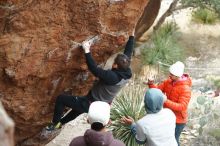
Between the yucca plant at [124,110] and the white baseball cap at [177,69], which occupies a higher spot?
the white baseball cap at [177,69]

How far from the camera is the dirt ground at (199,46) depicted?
14.6 meters

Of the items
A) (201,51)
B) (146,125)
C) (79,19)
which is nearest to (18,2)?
(79,19)

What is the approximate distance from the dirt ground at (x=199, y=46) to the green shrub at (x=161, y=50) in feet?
1.89

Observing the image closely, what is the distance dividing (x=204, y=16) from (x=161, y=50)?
148 inches

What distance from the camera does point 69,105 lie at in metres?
6.70

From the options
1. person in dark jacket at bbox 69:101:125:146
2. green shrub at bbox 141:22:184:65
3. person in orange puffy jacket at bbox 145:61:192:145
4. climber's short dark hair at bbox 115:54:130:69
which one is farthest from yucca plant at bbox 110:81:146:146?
green shrub at bbox 141:22:184:65

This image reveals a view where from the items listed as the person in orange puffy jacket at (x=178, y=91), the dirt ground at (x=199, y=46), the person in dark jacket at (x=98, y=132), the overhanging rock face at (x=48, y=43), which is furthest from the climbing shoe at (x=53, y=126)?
the dirt ground at (x=199, y=46)

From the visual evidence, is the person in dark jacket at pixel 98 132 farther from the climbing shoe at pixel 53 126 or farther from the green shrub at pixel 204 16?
the green shrub at pixel 204 16

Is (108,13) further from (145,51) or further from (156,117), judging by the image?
(145,51)

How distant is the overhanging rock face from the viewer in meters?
6.02

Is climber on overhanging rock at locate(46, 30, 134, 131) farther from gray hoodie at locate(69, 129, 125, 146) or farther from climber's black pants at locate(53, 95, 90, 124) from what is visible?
gray hoodie at locate(69, 129, 125, 146)

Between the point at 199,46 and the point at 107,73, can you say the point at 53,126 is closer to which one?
the point at 107,73

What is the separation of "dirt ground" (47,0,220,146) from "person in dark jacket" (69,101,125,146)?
28.2 feet

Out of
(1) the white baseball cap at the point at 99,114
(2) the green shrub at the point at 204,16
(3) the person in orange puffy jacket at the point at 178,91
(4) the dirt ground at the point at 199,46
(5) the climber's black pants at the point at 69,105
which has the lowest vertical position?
(4) the dirt ground at the point at 199,46
